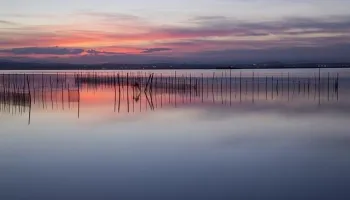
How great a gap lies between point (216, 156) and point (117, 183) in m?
2.46

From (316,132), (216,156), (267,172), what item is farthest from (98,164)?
(316,132)

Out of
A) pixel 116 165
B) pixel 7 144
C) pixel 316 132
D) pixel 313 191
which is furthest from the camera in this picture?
pixel 316 132

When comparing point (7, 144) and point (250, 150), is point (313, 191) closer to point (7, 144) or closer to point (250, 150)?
point (250, 150)

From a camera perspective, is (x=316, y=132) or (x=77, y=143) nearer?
(x=77, y=143)

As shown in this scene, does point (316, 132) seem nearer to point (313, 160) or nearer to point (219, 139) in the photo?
point (219, 139)

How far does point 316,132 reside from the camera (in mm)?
11797

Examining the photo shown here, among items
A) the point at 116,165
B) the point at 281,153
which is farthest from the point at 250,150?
the point at 116,165

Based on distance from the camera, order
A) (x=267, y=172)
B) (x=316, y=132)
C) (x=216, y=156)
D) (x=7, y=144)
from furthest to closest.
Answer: (x=316, y=132), (x=7, y=144), (x=216, y=156), (x=267, y=172)

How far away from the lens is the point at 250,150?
30.5 ft

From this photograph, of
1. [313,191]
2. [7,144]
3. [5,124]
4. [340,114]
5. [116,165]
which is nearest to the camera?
[313,191]

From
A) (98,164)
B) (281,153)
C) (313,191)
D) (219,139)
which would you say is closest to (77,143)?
(98,164)

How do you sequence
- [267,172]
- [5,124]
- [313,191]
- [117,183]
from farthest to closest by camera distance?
1. [5,124]
2. [267,172]
3. [117,183]
4. [313,191]

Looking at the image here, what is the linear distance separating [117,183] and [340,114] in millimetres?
10876

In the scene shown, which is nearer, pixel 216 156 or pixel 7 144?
pixel 216 156
